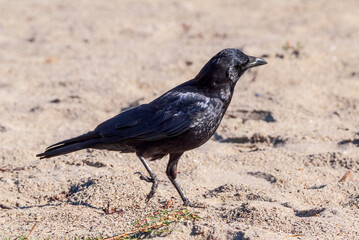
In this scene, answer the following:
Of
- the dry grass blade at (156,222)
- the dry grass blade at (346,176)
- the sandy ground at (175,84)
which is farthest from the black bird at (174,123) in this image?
the dry grass blade at (346,176)

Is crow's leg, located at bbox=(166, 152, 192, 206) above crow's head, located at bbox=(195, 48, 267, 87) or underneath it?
underneath

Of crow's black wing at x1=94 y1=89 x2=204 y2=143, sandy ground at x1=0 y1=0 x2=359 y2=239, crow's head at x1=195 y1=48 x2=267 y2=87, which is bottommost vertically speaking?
sandy ground at x1=0 y1=0 x2=359 y2=239

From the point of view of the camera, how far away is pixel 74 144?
4.48 m

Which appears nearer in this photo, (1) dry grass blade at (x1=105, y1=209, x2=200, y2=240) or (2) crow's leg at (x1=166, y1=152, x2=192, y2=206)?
(1) dry grass blade at (x1=105, y1=209, x2=200, y2=240)

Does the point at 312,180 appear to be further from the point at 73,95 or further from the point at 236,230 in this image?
the point at 73,95

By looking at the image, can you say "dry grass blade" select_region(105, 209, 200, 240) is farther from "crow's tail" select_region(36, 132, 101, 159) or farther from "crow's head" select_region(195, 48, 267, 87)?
"crow's head" select_region(195, 48, 267, 87)

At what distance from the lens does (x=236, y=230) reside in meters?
3.54

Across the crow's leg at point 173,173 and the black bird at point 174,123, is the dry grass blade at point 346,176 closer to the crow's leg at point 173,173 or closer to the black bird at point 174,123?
the black bird at point 174,123

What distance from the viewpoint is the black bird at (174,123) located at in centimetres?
429

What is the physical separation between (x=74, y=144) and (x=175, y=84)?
2.84 metres

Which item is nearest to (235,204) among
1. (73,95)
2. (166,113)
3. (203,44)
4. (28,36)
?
(166,113)

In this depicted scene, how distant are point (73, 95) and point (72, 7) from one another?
4.39 meters

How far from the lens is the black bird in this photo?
4.29 meters

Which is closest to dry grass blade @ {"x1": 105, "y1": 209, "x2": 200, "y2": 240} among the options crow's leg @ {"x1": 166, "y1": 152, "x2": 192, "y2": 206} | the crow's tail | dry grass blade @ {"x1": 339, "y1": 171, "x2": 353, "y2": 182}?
crow's leg @ {"x1": 166, "y1": 152, "x2": 192, "y2": 206}
